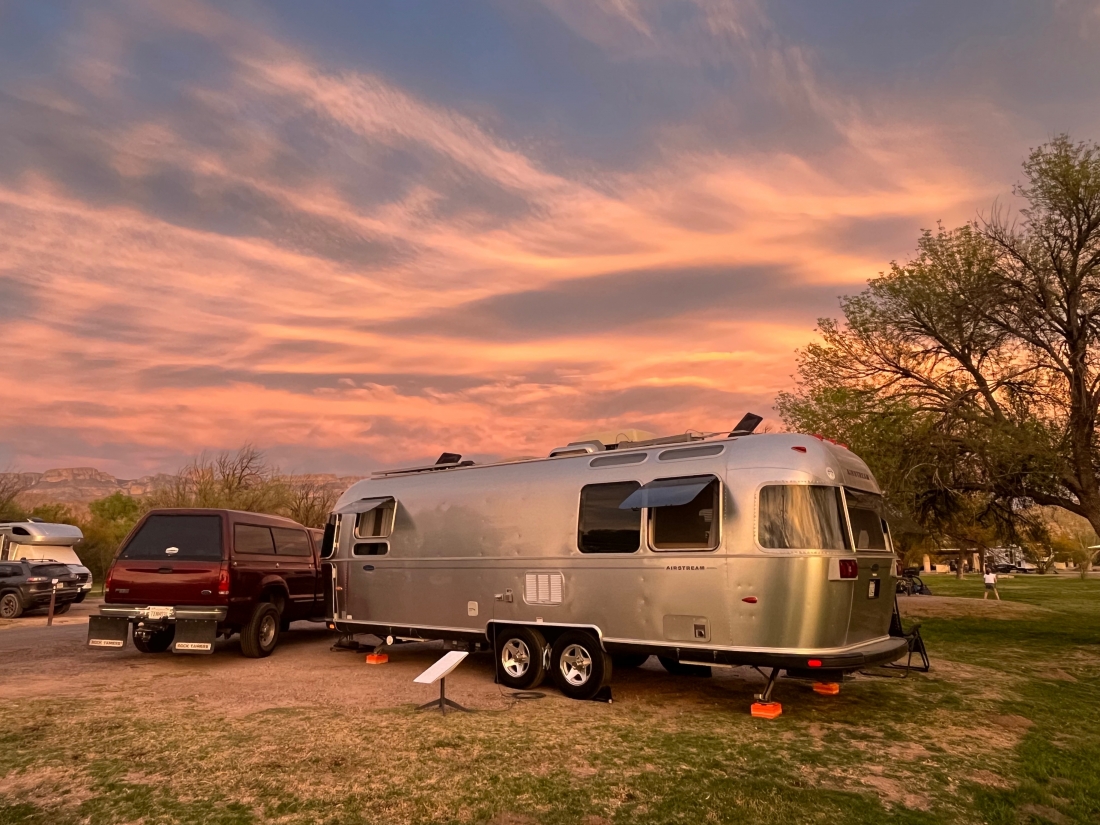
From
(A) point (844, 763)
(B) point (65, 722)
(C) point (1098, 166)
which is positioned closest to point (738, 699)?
(A) point (844, 763)

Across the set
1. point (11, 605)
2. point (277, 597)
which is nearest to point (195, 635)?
point (277, 597)

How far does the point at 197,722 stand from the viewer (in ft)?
27.2

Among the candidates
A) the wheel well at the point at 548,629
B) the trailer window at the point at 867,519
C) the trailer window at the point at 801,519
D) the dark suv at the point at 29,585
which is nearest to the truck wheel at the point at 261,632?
the wheel well at the point at 548,629

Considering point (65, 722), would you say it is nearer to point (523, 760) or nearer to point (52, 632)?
point (523, 760)

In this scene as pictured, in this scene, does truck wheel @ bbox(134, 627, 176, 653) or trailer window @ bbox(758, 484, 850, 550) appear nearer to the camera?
trailer window @ bbox(758, 484, 850, 550)

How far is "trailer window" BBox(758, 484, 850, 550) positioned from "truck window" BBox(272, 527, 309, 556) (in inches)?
348

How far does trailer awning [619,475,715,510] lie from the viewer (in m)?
8.77

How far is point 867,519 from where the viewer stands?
9.42 metres

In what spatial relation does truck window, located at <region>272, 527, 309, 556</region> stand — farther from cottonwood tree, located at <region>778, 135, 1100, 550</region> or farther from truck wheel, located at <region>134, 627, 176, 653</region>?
cottonwood tree, located at <region>778, 135, 1100, 550</region>

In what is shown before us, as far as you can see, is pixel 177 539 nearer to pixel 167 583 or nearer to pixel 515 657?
pixel 167 583

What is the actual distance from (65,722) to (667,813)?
20.7ft

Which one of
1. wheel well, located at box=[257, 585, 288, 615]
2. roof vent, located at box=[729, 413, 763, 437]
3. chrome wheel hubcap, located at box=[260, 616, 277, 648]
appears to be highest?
roof vent, located at box=[729, 413, 763, 437]

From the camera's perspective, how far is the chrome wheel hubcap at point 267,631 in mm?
12977

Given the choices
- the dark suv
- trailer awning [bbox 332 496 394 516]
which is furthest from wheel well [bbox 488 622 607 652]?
the dark suv
